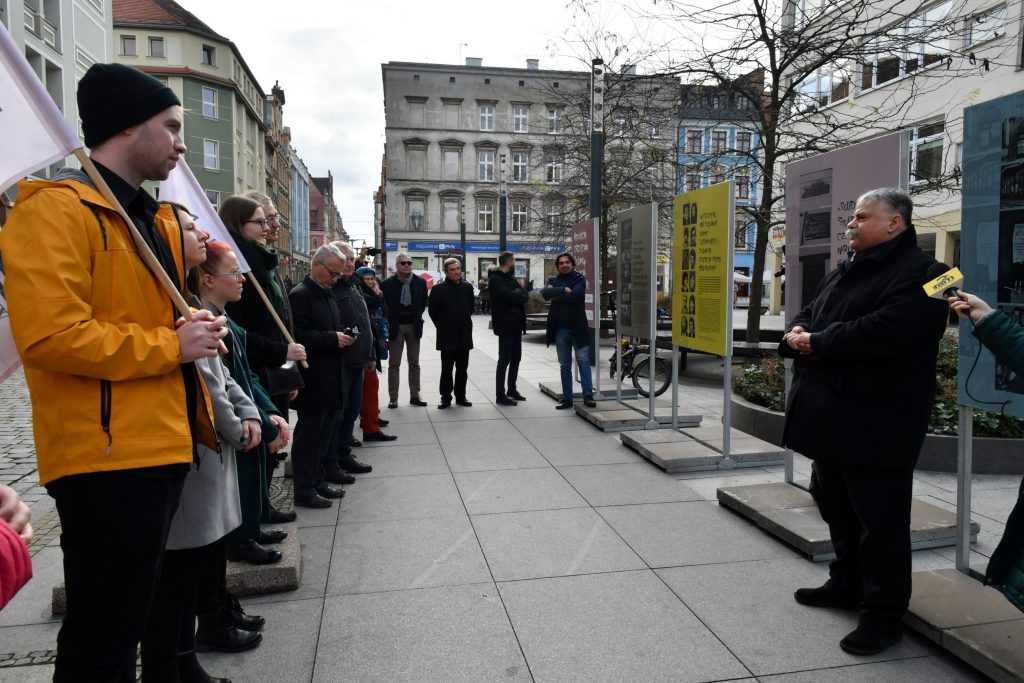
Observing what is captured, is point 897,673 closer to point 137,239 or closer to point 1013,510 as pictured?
point 1013,510

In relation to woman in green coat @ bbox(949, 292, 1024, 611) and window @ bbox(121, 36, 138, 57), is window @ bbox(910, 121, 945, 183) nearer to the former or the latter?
woman in green coat @ bbox(949, 292, 1024, 611)

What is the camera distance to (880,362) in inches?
128

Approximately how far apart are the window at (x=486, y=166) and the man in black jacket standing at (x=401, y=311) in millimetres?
46193

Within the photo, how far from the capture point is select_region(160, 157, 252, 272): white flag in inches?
137

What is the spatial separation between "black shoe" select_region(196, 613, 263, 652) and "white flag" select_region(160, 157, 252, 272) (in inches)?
67.7

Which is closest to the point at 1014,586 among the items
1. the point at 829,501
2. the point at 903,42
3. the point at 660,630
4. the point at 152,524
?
the point at 829,501

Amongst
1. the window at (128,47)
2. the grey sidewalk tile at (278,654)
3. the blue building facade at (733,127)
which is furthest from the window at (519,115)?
the grey sidewalk tile at (278,654)

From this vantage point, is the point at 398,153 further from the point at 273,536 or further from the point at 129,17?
the point at 273,536

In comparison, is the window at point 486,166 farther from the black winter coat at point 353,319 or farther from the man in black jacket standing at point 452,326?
the black winter coat at point 353,319

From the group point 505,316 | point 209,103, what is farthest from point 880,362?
point 209,103

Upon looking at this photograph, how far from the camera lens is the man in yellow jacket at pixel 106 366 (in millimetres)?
1787

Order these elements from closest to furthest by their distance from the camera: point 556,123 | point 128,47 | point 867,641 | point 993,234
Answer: point 867,641, point 993,234, point 556,123, point 128,47

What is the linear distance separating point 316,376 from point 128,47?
5182 centimetres

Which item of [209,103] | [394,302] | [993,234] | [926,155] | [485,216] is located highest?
[209,103]
